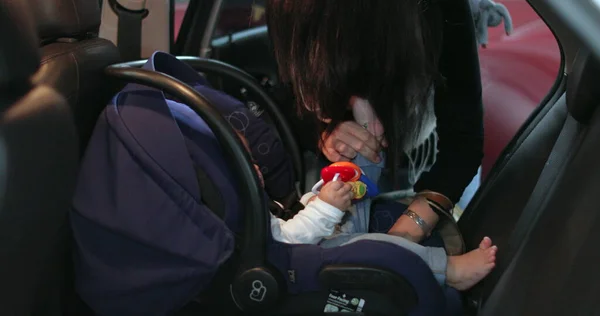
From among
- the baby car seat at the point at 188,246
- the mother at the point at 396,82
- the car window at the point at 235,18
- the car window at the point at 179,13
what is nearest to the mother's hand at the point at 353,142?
the mother at the point at 396,82

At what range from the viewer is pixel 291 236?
120 centimetres

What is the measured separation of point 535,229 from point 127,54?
1368mm

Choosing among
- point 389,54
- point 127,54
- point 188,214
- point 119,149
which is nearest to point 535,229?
point 389,54

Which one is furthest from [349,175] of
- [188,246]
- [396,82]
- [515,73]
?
[515,73]

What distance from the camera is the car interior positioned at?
84cm

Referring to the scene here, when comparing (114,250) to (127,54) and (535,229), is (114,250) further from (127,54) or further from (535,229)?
(127,54)

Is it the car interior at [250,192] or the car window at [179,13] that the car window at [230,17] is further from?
the car interior at [250,192]

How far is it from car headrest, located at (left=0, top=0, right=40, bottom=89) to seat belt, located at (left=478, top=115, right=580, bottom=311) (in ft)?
2.65

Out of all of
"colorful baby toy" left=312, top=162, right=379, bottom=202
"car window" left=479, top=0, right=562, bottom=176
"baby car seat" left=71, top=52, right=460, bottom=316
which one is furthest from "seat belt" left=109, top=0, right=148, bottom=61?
"car window" left=479, top=0, right=562, bottom=176

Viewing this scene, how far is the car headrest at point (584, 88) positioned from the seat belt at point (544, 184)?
5 cm

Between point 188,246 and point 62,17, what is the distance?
0.47 metres

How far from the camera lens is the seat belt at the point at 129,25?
1.87 m

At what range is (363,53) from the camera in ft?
3.69

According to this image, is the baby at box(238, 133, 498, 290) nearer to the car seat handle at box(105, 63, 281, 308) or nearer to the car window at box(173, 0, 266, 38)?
the car seat handle at box(105, 63, 281, 308)
